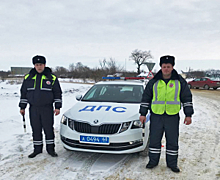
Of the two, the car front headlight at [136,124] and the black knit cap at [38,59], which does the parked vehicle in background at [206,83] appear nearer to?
the car front headlight at [136,124]

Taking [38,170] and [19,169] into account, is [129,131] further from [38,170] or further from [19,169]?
[19,169]

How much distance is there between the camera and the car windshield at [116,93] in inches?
183

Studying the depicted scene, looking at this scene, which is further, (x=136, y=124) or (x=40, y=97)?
(x=40, y=97)

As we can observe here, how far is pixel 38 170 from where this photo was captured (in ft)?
11.2

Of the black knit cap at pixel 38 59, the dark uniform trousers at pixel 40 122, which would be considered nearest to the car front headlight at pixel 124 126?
the dark uniform trousers at pixel 40 122

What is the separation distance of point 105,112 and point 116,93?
4.04ft

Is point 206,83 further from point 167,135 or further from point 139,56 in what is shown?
point 139,56

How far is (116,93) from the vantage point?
492 cm

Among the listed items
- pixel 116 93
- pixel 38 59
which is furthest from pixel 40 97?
pixel 116 93

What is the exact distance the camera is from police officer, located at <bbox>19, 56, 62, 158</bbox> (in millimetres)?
3840

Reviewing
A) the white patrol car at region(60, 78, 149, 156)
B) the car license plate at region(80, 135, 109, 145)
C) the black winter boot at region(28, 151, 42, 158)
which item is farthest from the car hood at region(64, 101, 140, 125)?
the black winter boot at region(28, 151, 42, 158)

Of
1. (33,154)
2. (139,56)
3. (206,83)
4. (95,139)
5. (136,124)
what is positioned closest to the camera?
(95,139)

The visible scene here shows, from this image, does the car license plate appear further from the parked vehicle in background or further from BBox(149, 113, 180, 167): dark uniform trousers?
the parked vehicle in background

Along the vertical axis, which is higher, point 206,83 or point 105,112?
point 105,112
